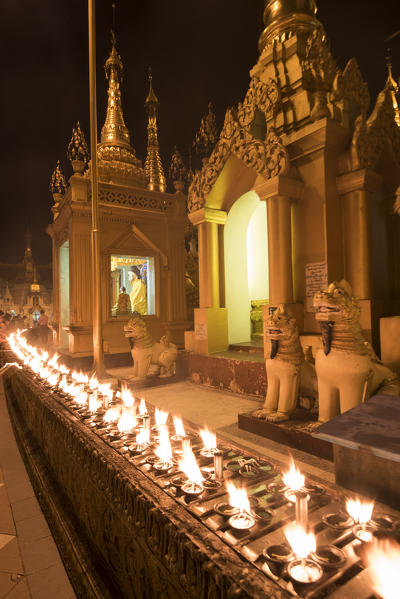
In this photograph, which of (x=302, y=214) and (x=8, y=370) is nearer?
(x=302, y=214)

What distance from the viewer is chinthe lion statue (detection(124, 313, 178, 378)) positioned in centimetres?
655

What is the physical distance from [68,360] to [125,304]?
2305 millimetres

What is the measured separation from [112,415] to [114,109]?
12455 millimetres

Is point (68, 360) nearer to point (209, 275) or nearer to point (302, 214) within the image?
point (209, 275)

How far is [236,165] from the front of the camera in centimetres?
687

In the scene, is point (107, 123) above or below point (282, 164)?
above

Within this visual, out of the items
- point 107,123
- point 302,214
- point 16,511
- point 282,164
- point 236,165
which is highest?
point 107,123

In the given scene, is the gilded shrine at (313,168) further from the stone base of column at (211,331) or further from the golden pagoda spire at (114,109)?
the golden pagoda spire at (114,109)

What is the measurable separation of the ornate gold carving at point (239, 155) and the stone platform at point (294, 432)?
3.78 metres

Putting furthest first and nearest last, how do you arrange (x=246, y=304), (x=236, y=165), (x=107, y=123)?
(x=107, y=123) → (x=246, y=304) → (x=236, y=165)

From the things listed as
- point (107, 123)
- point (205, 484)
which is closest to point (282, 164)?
point (205, 484)

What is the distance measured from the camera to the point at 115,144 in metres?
12.1

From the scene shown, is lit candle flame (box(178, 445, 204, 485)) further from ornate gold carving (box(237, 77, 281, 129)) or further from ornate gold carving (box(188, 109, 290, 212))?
ornate gold carving (box(237, 77, 281, 129))

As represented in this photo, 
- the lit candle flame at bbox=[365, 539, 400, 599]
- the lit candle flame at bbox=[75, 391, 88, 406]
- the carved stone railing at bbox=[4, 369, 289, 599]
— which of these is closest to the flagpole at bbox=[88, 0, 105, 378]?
the lit candle flame at bbox=[75, 391, 88, 406]
